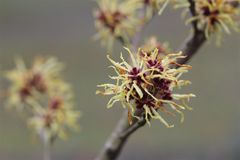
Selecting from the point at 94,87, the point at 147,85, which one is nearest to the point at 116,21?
the point at 147,85

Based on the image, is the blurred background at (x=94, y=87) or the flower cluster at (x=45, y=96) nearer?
the flower cluster at (x=45, y=96)

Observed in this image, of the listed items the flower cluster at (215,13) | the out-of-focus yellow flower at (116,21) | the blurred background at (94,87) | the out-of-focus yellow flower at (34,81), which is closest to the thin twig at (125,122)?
the flower cluster at (215,13)

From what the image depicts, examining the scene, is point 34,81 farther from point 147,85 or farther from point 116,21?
point 147,85

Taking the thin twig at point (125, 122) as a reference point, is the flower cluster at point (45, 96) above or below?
above

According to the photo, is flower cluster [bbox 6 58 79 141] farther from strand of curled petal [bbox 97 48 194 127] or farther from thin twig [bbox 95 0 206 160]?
strand of curled petal [bbox 97 48 194 127]

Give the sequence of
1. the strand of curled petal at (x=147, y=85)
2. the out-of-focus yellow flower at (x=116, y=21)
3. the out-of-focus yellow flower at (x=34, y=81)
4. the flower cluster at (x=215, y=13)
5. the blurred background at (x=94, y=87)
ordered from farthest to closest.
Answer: the blurred background at (x=94, y=87)
the out-of-focus yellow flower at (x=34, y=81)
the out-of-focus yellow flower at (x=116, y=21)
the flower cluster at (x=215, y=13)
the strand of curled petal at (x=147, y=85)

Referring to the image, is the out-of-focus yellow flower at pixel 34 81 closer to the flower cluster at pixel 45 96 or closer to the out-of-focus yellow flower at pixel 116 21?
the flower cluster at pixel 45 96

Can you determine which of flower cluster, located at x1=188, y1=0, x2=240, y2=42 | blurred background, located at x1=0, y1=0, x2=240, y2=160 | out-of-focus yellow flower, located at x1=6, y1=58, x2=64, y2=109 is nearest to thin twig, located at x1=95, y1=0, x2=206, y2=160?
flower cluster, located at x1=188, y1=0, x2=240, y2=42
